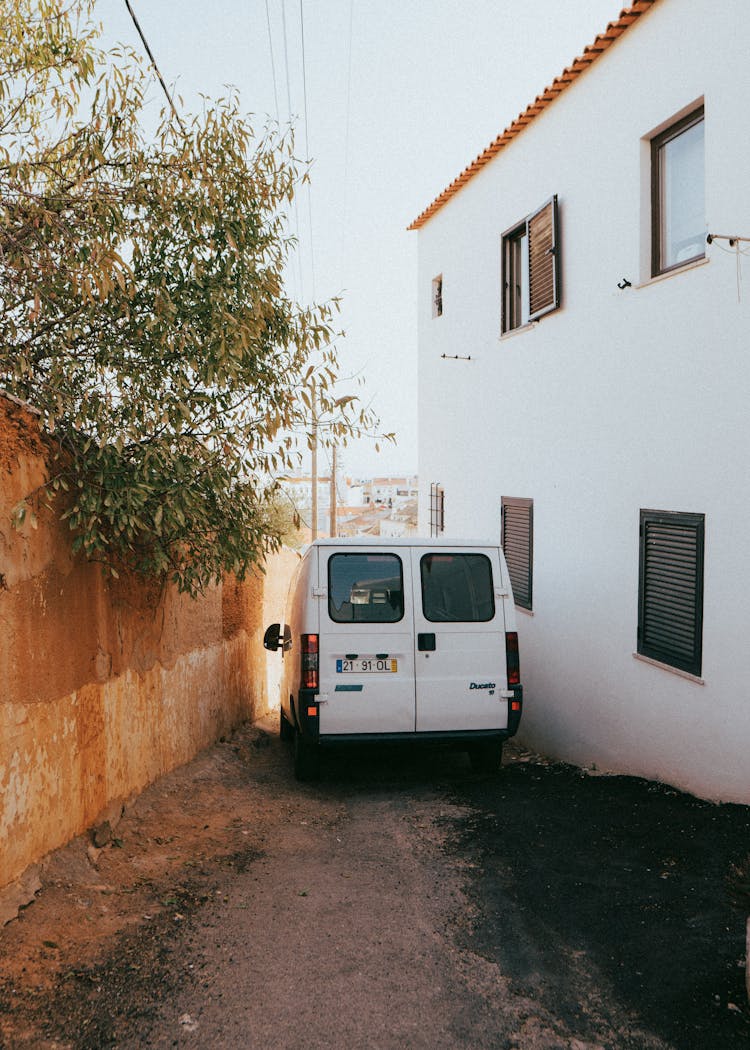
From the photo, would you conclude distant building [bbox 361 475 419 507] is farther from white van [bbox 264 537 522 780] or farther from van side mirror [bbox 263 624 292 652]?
white van [bbox 264 537 522 780]

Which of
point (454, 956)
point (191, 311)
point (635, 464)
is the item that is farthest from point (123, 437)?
point (635, 464)

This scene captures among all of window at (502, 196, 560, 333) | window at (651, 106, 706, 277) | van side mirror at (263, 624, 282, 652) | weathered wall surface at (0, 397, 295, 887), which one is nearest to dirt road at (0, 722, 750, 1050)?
weathered wall surface at (0, 397, 295, 887)

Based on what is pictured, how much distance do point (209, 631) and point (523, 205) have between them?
248 inches

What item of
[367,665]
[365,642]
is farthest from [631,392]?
[367,665]

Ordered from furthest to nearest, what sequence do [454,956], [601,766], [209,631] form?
1. [209,631]
2. [601,766]
3. [454,956]

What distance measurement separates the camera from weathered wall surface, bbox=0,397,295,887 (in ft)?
14.3

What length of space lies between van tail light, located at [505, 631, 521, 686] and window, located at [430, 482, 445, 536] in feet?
23.2

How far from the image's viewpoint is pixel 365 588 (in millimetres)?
7160

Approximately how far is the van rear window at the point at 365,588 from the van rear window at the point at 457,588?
0.80ft

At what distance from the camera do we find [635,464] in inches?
300

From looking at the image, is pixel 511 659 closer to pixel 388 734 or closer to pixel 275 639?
pixel 388 734

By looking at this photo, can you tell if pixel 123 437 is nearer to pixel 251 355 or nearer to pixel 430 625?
pixel 251 355

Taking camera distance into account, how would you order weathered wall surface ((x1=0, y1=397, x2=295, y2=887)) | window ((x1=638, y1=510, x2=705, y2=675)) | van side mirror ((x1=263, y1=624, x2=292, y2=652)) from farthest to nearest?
van side mirror ((x1=263, y1=624, x2=292, y2=652)) → window ((x1=638, y1=510, x2=705, y2=675)) → weathered wall surface ((x1=0, y1=397, x2=295, y2=887))

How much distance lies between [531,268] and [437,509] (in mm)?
5320
